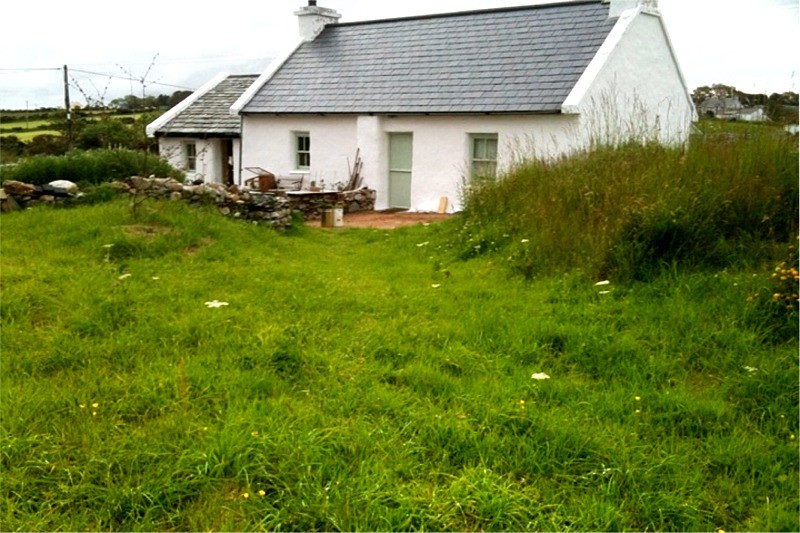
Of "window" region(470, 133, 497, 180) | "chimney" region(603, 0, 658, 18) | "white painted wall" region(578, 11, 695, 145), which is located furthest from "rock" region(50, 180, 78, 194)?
"chimney" region(603, 0, 658, 18)

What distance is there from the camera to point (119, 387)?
4.08 metres

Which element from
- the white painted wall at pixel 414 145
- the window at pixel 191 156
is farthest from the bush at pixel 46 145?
the white painted wall at pixel 414 145

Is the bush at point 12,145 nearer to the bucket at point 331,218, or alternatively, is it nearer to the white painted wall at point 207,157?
the white painted wall at point 207,157

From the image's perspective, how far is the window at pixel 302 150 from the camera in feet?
65.2

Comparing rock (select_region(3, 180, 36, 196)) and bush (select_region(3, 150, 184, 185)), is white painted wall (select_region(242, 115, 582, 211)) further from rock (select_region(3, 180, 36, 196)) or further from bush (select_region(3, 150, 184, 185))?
rock (select_region(3, 180, 36, 196))

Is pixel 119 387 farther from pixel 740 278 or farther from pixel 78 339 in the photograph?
pixel 740 278

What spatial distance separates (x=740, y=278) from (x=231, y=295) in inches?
177

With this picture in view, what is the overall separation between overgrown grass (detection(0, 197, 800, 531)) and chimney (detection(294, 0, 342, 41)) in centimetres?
1706

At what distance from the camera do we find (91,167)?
1066 centimetres

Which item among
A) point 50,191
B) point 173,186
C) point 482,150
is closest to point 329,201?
point 482,150

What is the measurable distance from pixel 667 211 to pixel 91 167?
8.73m

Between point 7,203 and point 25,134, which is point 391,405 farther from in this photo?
point 25,134

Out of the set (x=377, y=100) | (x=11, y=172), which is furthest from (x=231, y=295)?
(x=377, y=100)

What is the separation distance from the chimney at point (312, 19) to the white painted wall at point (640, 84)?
34.0 feet
